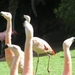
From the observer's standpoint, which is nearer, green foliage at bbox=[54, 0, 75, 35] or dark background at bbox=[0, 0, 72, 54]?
green foliage at bbox=[54, 0, 75, 35]

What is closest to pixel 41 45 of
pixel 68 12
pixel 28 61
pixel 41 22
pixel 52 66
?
pixel 52 66

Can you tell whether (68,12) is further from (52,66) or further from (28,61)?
(28,61)

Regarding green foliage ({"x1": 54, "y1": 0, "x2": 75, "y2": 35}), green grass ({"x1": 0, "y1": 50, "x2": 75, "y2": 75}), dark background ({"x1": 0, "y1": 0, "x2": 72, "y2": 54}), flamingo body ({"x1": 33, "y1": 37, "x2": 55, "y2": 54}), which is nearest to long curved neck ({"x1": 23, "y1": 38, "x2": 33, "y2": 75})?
flamingo body ({"x1": 33, "y1": 37, "x2": 55, "y2": 54})

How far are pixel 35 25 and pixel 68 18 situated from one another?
7.90 feet

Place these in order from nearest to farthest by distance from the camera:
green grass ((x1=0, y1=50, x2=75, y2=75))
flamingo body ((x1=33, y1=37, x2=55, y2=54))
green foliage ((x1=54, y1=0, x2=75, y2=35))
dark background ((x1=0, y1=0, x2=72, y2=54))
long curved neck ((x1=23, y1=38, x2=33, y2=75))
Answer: long curved neck ((x1=23, y1=38, x2=33, y2=75)), flamingo body ((x1=33, y1=37, x2=55, y2=54)), green grass ((x1=0, y1=50, x2=75, y2=75)), green foliage ((x1=54, y1=0, x2=75, y2=35)), dark background ((x1=0, y1=0, x2=72, y2=54))

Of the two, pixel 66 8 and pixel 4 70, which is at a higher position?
pixel 66 8

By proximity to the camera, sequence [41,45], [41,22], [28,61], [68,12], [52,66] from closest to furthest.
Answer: [28,61] < [41,45] < [52,66] < [68,12] < [41,22]

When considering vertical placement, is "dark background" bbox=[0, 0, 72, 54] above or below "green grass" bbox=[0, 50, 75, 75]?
above

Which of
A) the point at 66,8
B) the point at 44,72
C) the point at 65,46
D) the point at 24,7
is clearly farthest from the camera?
the point at 24,7

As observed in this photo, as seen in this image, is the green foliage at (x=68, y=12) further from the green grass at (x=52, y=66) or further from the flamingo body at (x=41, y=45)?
the flamingo body at (x=41, y=45)

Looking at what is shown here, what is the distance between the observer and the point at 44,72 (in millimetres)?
7414

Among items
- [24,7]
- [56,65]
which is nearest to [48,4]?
[24,7]

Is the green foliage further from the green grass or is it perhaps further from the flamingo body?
the flamingo body

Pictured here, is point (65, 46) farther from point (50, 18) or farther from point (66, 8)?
point (50, 18)
